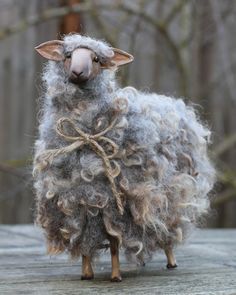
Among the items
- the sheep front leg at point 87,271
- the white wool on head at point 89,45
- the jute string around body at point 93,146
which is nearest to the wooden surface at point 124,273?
the sheep front leg at point 87,271

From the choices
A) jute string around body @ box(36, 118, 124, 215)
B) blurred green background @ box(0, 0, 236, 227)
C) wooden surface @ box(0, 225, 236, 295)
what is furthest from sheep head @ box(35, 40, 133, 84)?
blurred green background @ box(0, 0, 236, 227)

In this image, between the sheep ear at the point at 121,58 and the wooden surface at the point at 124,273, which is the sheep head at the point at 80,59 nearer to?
the sheep ear at the point at 121,58

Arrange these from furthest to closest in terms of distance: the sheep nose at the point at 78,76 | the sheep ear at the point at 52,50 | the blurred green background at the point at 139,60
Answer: the blurred green background at the point at 139,60 → the sheep ear at the point at 52,50 → the sheep nose at the point at 78,76

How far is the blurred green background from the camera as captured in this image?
18.5ft

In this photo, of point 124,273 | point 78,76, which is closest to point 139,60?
point 124,273

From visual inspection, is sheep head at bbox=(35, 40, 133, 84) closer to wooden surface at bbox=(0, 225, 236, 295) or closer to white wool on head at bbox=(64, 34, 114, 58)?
white wool on head at bbox=(64, 34, 114, 58)

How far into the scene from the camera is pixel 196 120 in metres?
3.15

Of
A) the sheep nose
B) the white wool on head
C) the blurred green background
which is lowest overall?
the sheep nose

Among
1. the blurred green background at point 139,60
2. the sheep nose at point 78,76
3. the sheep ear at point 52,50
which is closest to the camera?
the sheep nose at point 78,76

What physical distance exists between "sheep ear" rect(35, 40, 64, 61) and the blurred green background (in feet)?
8.87

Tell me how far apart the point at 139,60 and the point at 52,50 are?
3.52 meters

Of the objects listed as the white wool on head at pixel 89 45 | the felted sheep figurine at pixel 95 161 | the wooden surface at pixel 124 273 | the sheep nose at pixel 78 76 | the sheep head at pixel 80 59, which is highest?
the white wool on head at pixel 89 45

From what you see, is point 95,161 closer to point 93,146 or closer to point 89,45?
point 93,146

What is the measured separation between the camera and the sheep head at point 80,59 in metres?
2.55
